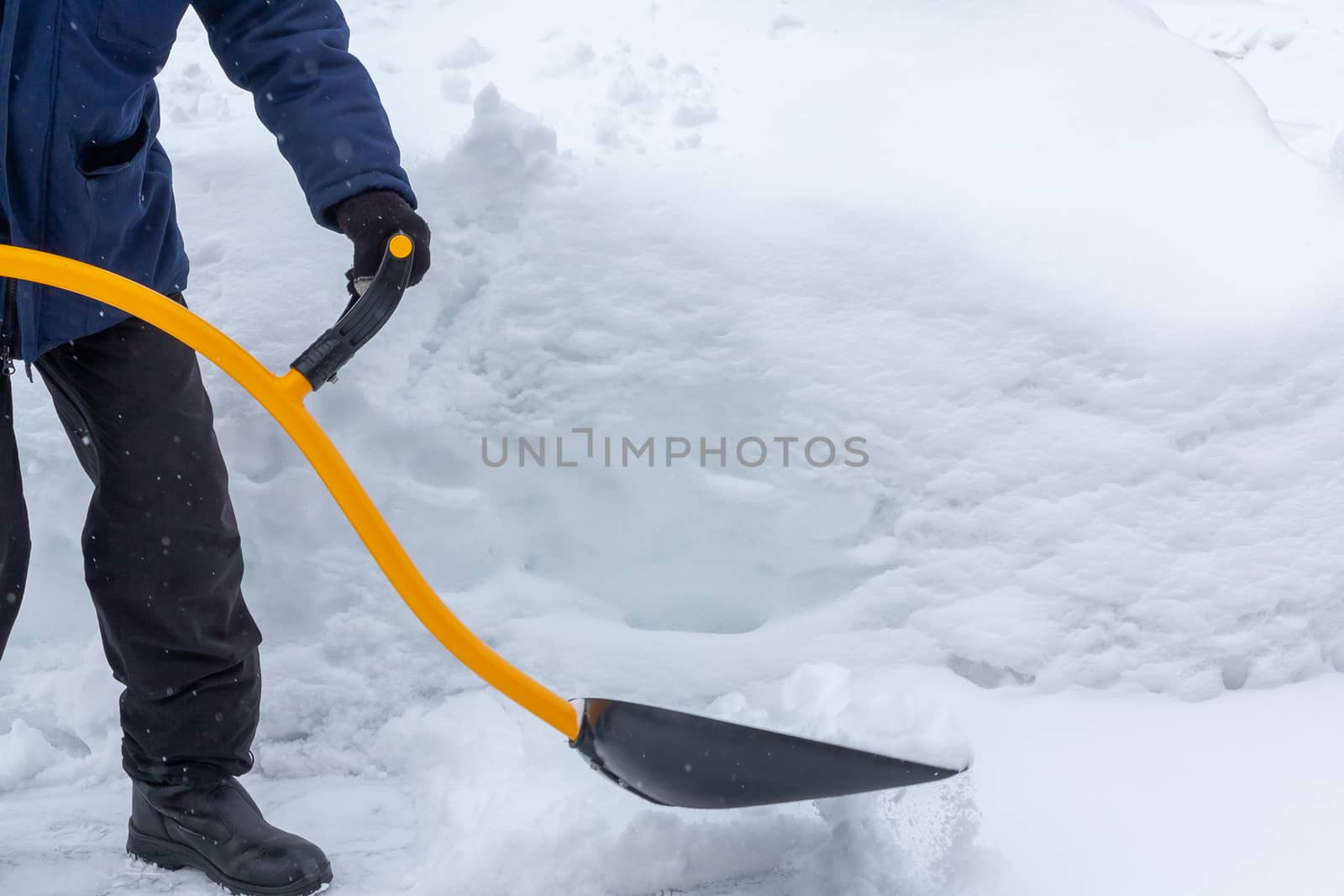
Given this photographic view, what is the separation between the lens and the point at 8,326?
1169 mm

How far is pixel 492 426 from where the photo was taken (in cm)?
190

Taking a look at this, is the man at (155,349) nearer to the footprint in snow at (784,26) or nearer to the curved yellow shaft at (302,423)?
the curved yellow shaft at (302,423)

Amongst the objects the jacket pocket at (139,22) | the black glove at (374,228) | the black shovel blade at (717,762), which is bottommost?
the black shovel blade at (717,762)

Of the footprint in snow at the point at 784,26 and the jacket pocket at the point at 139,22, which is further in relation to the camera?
the footprint in snow at the point at 784,26

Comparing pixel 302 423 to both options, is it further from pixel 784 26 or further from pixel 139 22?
pixel 784 26

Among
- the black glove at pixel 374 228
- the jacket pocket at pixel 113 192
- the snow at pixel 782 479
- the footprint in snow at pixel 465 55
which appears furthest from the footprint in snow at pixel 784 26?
the jacket pocket at pixel 113 192

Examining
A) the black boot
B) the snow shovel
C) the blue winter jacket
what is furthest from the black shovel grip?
the black boot

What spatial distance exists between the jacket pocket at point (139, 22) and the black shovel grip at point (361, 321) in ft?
1.17

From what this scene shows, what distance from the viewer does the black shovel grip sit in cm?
110

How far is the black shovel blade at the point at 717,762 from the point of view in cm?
122

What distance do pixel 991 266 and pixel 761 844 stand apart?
1.12 m

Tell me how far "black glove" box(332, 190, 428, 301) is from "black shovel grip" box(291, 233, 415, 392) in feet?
0.13

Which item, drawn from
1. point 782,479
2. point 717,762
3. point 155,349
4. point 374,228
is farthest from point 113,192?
point 782,479

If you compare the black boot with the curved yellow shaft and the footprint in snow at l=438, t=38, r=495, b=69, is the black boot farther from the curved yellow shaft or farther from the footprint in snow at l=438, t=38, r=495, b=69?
the footprint in snow at l=438, t=38, r=495, b=69
